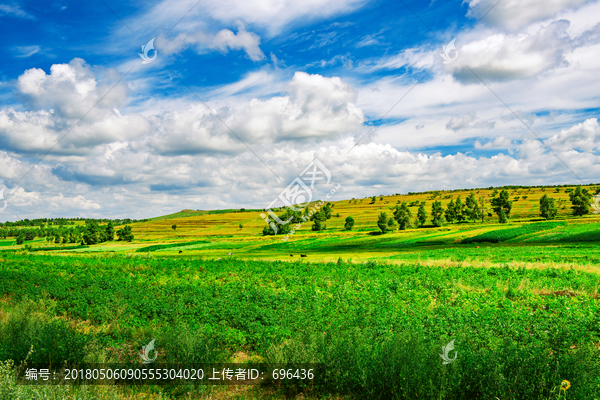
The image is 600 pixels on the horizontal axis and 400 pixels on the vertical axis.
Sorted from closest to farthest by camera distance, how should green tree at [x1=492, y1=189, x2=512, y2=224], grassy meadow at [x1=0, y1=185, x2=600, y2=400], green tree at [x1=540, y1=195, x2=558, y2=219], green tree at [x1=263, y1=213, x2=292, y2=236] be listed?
grassy meadow at [x1=0, y1=185, x2=600, y2=400]
green tree at [x1=263, y1=213, x2=292, y2=236]
green tree at [x1=540, y1=195, x2=558, y2=219]
green tree at [x1=492, y1=189, x2=512, y2=224]

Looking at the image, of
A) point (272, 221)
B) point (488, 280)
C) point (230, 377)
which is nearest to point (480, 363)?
point (230, 377)

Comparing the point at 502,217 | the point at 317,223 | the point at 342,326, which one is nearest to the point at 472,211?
the point at 502,217

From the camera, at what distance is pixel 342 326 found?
11617 mm

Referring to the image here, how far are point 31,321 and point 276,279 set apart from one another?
13207mm

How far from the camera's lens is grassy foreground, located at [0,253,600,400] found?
7.56 metres

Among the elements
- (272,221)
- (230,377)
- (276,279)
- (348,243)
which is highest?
(272,221)

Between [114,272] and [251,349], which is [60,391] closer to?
[251,349]

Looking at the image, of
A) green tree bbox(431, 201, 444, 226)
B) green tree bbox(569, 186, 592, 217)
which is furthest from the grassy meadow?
green tree bbox(569, 186, 592, 217)

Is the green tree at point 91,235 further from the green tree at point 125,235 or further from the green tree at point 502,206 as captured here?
the green tree at point 502,206

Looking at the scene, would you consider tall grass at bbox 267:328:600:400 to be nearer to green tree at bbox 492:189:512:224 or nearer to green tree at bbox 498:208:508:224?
green tree at bbox 498:208:508:224

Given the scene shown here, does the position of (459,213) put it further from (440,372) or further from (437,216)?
(440,372)

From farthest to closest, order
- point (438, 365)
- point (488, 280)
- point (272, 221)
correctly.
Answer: point (272, 221)
point (488, 280)
point (438, 365)

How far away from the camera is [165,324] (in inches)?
479

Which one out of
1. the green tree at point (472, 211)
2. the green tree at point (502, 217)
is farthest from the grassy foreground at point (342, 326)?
the green tree at point (472, 211)
